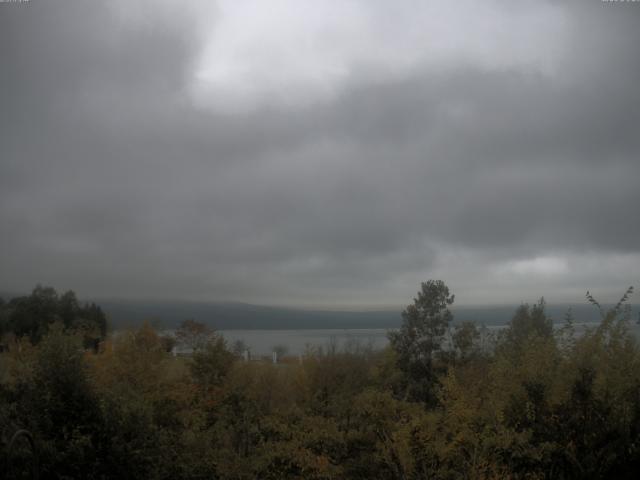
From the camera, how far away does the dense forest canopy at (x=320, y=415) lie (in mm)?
13117

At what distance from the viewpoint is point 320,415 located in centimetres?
2119

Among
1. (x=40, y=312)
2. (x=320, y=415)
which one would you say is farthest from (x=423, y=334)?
(x=40, y=312)

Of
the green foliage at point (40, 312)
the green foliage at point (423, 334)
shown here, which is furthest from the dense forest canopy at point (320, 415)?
the green foliage at point (40, 312)

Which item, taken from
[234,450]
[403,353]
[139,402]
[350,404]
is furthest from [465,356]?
[139,402]

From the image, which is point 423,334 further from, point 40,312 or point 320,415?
point 40,312

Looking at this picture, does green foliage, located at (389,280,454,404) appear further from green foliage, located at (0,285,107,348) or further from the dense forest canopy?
green foliage, located at (0,285,107,348)

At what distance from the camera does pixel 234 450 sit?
65.6 ft

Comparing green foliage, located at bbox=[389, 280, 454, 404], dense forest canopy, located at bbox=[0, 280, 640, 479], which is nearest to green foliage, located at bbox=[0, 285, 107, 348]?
dense forest canopy, located at bbox=[0, 280, 640, 479]

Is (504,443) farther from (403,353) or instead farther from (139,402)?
(403,353)

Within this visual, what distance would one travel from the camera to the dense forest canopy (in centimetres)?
1312

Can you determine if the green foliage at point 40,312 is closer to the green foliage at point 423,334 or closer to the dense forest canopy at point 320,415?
the dense forest canopy at point 320,415

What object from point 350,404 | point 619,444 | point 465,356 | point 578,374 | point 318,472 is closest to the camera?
point 619,444

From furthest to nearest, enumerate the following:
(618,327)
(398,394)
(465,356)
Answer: (465,356)
(398,394)
(618,327)

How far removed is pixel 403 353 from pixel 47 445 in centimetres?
1827
